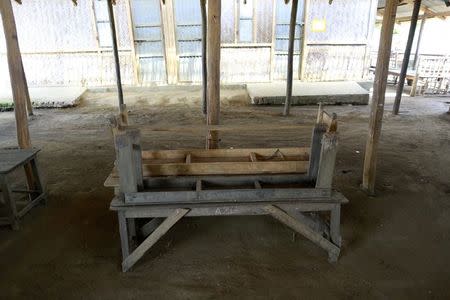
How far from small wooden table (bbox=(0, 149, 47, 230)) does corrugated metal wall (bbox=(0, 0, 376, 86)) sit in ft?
29.8

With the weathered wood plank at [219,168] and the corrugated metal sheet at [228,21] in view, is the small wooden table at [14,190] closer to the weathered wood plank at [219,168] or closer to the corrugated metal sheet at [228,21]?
the weathered wood plank at [219,168]

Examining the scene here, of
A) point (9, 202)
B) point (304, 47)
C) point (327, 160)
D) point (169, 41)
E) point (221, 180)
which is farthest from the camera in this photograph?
point (304, 47)

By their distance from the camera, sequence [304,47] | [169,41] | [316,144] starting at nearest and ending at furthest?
[316,144] < [169,41] < [304,47]

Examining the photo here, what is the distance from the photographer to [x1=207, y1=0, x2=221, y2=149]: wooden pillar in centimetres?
424

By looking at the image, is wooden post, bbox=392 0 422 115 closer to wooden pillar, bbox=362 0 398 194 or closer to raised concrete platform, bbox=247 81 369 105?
raised concrete platform, bbox=247 81 369 105

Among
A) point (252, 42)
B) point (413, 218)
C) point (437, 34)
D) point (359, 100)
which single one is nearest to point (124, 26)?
point (252, 42)

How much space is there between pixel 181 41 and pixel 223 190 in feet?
35.1

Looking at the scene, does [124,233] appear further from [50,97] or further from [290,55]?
[50,97]

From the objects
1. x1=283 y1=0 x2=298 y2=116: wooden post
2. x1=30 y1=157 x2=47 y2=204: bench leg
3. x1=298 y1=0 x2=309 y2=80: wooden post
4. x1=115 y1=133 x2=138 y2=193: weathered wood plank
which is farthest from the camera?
x1=298 y1=0 x2=309 y2=80: wooden post

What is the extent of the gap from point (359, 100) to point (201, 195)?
9822 mm

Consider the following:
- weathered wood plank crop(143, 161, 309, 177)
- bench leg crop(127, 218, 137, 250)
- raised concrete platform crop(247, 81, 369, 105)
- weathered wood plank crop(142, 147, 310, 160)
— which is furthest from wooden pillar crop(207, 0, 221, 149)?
raised concrete platform crop(247, 81, 369, 105)

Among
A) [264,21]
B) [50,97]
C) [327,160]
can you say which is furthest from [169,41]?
[327,160]

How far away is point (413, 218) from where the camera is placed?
13.7 ft

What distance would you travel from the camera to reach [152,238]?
122 inches
